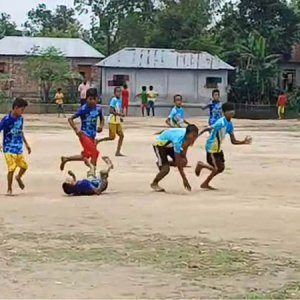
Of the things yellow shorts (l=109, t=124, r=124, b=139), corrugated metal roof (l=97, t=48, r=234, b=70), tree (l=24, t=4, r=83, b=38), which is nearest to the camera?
yellow shorts (l=109, t=124, r=124, b=139)

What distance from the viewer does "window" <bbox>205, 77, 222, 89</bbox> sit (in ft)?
183

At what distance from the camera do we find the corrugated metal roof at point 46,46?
213ft

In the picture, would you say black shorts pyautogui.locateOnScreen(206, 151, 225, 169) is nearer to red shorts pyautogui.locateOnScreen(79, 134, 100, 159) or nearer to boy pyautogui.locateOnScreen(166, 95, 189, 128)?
red shorts pyautogui.locateOnScreen(79, 134, 100, 159)

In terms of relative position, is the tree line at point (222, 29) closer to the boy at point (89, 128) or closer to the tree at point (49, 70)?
the tree at point (49, 70)

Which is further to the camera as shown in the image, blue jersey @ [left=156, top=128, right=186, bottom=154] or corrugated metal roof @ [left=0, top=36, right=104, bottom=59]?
corrugated metal roof @ [left=0, top=36, right=104, bottom=59]

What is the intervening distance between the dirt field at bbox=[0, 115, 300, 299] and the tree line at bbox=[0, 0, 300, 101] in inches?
1591

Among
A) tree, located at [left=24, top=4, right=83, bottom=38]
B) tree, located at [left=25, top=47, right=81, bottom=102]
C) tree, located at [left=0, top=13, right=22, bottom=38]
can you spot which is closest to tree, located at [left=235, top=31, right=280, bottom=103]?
tree, located at [left=25, top=47, right=81, bottom=102]

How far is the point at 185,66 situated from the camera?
54875 millimetres

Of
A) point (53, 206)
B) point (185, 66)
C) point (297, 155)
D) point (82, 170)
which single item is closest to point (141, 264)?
point (53, 206)

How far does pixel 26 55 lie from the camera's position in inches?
2486

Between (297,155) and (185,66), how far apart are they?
34.2 metres

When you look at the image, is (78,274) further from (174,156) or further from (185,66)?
(185,66)

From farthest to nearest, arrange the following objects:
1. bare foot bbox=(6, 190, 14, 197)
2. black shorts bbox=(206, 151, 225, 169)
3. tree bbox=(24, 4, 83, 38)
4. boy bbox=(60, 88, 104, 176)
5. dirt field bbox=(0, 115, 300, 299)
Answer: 1. tree bbox=(24, 4, 83, 38)
2. boy bbox=(60, 88, 104, 176)
3. black shorts bbox=(206, 151, 225, 169)
4. bare foot bbox=(6, 190, 14, 197)
5. dirt field bbox=(0, 115, 300, 299)

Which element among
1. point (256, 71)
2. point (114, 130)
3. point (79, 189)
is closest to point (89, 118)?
point (79, 189)
